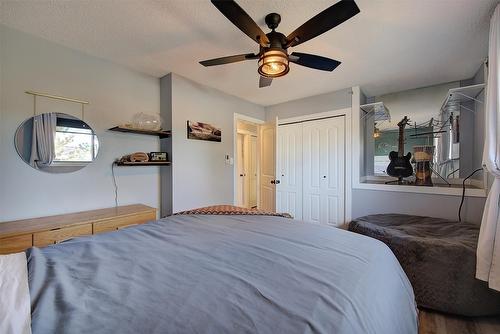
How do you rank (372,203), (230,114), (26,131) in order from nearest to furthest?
(26,131) < (372,203) < (230,114)

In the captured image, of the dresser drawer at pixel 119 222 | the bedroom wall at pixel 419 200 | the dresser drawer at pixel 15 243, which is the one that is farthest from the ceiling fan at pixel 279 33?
the bedroom wall at pixel 419 200

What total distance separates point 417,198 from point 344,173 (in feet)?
3.00

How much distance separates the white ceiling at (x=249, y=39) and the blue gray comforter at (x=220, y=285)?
62.9 inches

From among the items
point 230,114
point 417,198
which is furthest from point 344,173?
point 230,114

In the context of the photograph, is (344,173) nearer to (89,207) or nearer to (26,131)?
(89,207)

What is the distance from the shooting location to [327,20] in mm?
1261

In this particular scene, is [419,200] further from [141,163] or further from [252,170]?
[252,170]

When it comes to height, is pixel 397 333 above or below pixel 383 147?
below

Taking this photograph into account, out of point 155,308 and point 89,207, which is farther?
point 89,207

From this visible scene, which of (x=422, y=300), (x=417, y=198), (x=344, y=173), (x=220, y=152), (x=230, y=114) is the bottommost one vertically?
(x=422, y=300)

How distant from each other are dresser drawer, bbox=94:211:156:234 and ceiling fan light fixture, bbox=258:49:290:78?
71.9 inches

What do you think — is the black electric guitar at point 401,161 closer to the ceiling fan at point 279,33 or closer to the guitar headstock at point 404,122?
the guitar headstock at point 404,122

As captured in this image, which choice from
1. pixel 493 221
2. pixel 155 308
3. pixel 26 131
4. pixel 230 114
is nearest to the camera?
pixel 155 308

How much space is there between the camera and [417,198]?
2.71 m
